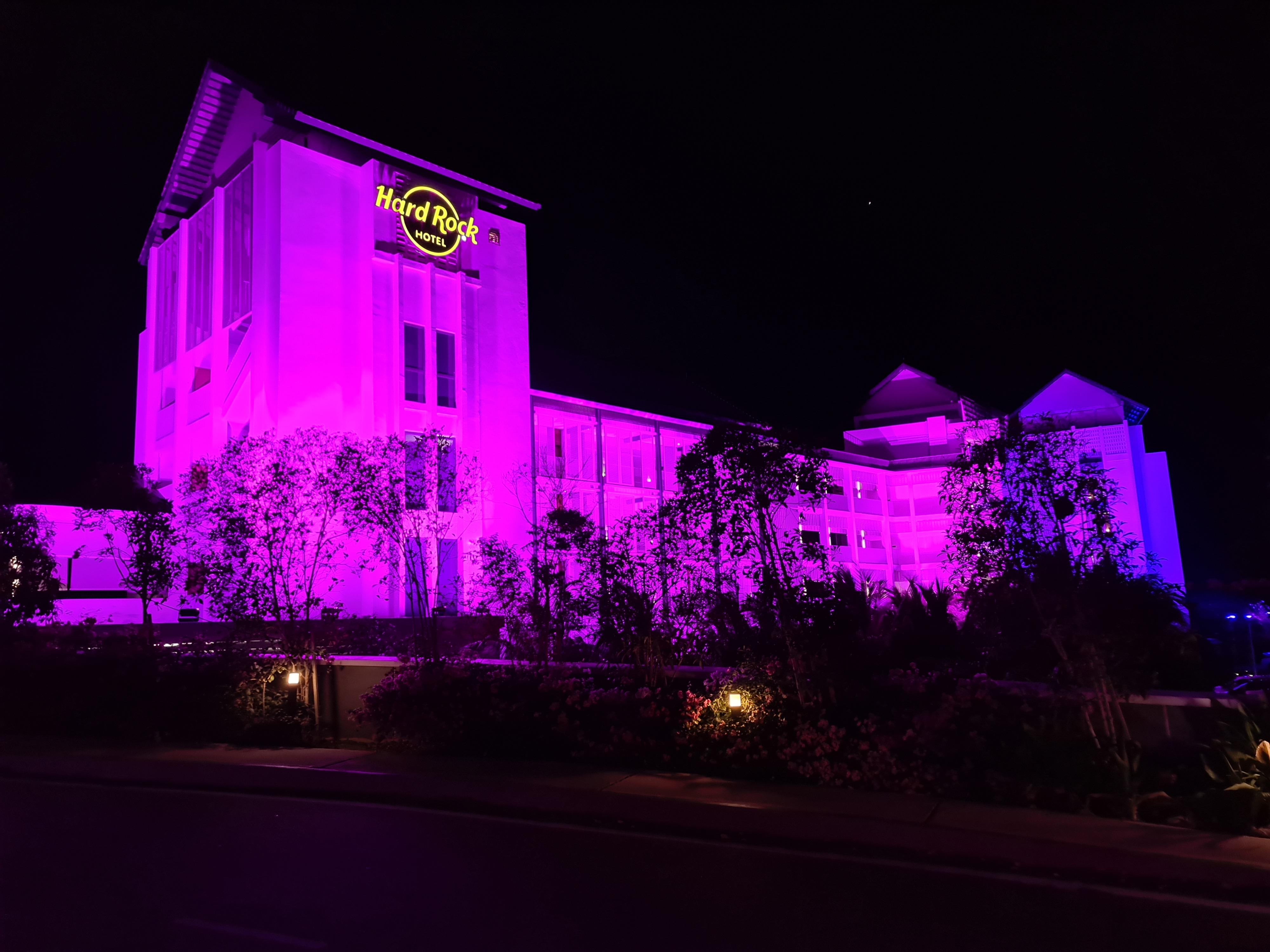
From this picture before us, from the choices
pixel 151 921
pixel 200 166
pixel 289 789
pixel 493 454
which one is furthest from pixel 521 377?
pixel 151 921

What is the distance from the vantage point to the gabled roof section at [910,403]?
45.1m

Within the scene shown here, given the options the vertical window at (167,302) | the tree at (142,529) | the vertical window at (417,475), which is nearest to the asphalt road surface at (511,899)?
the vertical window at (417,475)

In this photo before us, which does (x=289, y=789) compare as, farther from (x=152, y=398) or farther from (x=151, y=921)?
(x=152, y=398)

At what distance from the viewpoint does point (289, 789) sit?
10102 mm

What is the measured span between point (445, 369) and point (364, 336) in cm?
303

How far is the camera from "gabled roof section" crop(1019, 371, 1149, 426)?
36031mm

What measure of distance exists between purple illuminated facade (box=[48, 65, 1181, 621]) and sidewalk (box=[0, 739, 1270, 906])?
11.8 m

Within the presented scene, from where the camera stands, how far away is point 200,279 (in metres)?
31.9

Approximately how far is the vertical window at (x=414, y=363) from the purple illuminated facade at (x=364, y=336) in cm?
5

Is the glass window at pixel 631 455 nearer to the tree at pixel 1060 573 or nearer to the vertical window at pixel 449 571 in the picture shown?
the vertical window at pixel 449 571

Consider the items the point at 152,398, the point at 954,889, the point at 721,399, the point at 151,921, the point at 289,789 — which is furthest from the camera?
the point at 721,399

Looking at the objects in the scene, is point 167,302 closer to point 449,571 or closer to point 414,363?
point 414,363

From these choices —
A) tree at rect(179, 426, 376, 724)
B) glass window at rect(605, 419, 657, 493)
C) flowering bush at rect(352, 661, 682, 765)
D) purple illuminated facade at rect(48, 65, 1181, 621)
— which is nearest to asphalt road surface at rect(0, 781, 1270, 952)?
flowering bush at rect(352, 661, 682, 765)

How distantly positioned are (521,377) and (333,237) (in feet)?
24.3
